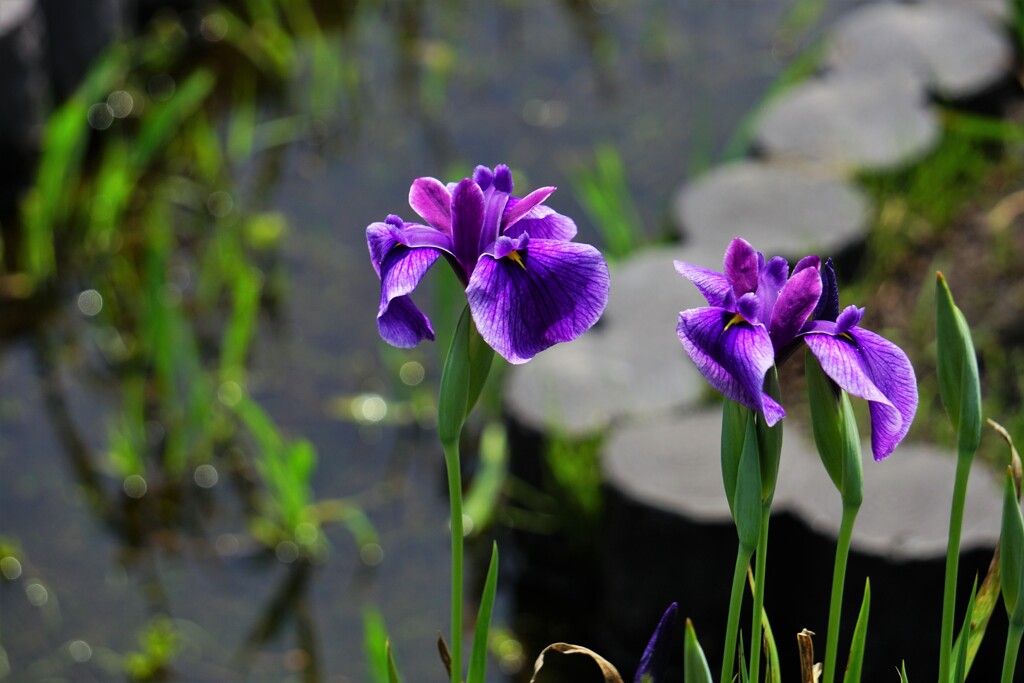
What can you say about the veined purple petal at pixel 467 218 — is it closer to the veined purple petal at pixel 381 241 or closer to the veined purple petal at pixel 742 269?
the veined purple petal at pixel 381 241

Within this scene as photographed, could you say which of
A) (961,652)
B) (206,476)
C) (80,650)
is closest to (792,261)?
(206,476)

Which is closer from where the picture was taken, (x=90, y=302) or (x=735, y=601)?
(x=735, y=601)

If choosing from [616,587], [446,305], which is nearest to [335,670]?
[616,587]

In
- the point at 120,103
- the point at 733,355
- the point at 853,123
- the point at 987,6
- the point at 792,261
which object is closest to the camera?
the point at 733,355

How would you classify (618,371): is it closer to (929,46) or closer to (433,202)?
(929,46)

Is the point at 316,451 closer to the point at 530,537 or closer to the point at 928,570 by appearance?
the point at 530,537

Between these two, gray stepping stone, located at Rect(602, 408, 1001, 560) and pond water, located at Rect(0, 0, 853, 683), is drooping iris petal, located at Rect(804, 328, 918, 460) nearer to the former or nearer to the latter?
gray stepping stone, located at Rect(602, 408, 1001, 560)

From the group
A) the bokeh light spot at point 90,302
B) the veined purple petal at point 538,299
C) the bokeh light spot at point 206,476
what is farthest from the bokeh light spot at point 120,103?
the veined purple petal at point 538,299
